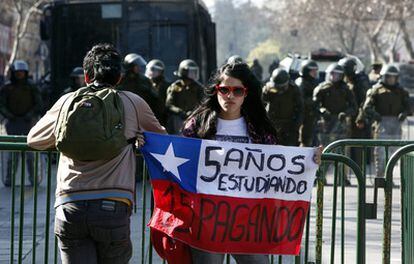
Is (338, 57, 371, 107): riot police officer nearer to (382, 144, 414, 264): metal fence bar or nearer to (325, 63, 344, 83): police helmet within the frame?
(325, 63, 344, 83): police helmet

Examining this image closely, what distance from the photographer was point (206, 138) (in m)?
6.14

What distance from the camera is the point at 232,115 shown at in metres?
6.11

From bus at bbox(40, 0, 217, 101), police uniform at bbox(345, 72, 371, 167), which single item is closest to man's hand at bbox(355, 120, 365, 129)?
police uniform at bbox(345, 72, 371, 167)

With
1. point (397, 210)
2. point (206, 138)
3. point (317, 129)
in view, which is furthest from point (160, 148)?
point (317, 129)

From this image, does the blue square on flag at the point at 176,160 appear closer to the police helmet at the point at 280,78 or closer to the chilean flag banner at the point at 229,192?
the chilean flag banner at the point at 229,192

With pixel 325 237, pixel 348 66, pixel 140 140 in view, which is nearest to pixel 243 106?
pixel 140 140

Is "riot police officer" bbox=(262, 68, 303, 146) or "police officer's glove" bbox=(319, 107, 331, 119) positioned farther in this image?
"police officer's glove" bbox=(319, 107, 331, 119)

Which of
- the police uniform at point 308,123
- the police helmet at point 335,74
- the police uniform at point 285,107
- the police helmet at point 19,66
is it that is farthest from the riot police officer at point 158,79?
the police helmet at point 335,74

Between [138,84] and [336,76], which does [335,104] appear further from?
[138,84]

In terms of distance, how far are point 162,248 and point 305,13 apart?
62.2 metres

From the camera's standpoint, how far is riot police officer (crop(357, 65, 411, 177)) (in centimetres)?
1641

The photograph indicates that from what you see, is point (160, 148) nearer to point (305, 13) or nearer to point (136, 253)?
point (136, 253)

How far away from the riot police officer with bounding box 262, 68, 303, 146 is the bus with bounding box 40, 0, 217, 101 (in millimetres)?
2737

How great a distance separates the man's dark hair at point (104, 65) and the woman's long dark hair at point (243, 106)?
0.64 metres
